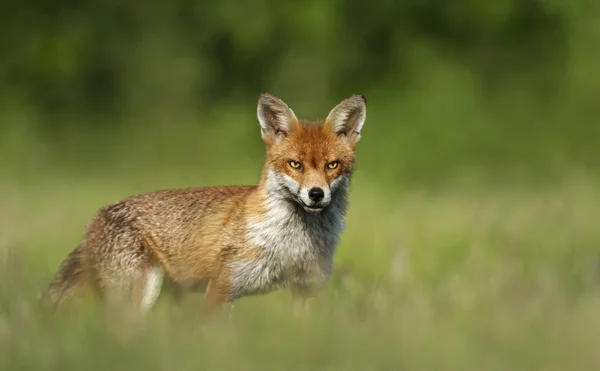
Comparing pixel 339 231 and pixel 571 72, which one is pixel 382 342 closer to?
pixel 339 231

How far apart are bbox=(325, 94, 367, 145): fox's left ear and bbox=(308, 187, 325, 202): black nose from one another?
0.70 metres

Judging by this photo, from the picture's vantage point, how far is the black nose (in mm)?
6301

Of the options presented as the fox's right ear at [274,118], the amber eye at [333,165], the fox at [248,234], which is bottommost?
the fox at [248,234]

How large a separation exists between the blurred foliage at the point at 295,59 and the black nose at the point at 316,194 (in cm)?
1110

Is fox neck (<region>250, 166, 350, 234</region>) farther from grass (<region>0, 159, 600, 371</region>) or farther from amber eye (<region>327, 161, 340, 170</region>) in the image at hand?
grass (<region>0, 159, 600, 371</region>)

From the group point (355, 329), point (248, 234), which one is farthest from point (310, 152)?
point (355, 329)

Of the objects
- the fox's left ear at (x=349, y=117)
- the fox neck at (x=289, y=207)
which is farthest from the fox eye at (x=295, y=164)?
the fox's left ear at (x=349, y=117)

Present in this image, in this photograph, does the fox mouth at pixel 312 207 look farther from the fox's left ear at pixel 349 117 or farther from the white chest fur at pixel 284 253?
the fox's left ear at pixel 349 117

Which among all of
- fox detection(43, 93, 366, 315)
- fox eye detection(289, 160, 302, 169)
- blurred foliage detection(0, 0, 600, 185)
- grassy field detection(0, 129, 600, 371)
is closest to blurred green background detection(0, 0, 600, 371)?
blurred foliage detection(0, 0, 600, 185)

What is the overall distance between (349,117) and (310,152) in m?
0.52

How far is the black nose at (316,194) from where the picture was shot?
20.7ft

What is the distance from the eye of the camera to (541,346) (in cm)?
452

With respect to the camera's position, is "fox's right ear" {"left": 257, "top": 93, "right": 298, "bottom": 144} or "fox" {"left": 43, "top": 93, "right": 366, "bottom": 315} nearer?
"fox" {"left": 43, "top": 93, "right": 366, "bottom": 315}

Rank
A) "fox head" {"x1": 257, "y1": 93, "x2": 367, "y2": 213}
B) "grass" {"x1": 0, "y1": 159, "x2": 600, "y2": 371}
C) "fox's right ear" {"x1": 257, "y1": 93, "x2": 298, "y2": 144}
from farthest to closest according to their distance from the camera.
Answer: "fox's right ear" {"x1": 257, "y1": 93, "x2": 298, "y2": 144} < "fox head" {"x1": 257, "y1": 93, "x2": 367, "y2": 213} < "grass" {"x1": 0, "y1": 159, "x2": 600, "y2": 371}
